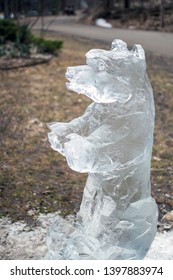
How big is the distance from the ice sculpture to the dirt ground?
1223 mm

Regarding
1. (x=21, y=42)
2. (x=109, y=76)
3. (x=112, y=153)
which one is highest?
(x=109, y=76)

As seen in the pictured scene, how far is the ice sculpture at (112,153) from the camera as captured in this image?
2791 mm

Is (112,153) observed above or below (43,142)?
above

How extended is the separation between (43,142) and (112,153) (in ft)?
11.4

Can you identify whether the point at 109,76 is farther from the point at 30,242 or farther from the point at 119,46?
the point at 30,242

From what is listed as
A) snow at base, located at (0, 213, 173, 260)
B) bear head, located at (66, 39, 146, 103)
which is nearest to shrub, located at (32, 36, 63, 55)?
snow at base, located at (0, 213, 173, 260)

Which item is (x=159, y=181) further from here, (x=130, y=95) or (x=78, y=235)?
(x=130, y=95)

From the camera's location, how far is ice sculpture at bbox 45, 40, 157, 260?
279 centimetres

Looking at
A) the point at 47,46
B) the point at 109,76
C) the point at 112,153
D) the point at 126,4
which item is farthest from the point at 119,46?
the point at 126,4

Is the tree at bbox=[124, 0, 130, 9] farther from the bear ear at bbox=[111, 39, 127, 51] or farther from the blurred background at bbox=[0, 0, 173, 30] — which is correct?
the bear ear at bbox=[111, 39, 127, 51]

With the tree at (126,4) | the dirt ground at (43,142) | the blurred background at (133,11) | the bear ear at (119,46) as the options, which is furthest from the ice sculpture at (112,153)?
the tree at (126,4)

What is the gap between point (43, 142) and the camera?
20.7 feet

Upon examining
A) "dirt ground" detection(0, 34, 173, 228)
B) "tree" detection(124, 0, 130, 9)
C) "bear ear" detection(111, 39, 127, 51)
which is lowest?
"dirt ground" detection(0, 34, 173, 228)

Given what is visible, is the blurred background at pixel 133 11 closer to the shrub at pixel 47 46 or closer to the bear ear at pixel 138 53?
the shrub at pixel 47 46
